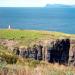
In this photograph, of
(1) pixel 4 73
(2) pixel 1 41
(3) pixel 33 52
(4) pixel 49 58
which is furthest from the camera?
(4) pixel 49 58

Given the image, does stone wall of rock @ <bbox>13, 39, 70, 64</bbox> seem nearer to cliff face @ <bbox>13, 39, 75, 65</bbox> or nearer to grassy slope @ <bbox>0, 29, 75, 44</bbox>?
cliff face @ <bbox>13, 39, 75, 65</bbox>

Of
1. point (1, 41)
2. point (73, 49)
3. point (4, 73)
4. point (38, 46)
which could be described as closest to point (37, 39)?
point (38, 46)

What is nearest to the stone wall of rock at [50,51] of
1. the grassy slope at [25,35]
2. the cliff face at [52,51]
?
the cliff face at [52,51]

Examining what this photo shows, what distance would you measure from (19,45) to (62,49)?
436 inches

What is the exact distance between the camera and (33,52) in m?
49.2

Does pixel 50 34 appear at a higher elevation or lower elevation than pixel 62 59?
higher

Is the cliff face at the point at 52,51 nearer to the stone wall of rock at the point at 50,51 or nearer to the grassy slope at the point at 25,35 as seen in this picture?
the stone wall of rock at the point at 50,51

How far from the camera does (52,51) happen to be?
2096 inches

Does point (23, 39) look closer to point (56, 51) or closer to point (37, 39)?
point (37, 39)

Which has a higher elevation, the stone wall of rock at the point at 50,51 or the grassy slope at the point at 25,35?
the grassy slope at the point at 25,35

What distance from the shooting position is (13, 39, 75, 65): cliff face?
1911 inches

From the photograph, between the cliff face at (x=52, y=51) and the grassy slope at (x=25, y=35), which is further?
the cliff face at (x=52, y=51)

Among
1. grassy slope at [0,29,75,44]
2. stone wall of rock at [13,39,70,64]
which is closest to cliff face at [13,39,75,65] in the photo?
stone wall of rock at [13,39,70,64]

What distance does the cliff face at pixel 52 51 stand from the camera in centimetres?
4853
